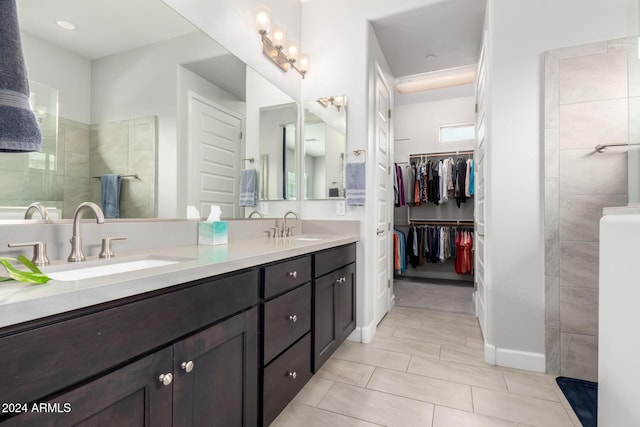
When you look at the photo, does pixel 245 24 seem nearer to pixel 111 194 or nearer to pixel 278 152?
pixel 278 152

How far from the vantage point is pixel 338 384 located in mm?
1862

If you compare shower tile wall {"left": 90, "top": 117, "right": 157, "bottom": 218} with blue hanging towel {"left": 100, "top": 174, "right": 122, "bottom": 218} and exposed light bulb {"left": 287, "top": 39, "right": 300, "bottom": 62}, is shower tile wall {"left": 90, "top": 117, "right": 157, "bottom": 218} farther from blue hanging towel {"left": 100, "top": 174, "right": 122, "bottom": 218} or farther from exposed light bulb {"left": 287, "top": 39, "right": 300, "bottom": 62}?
exposed light bulb {"left": 287, "top": 39, "right": 300, "bottom": 62}

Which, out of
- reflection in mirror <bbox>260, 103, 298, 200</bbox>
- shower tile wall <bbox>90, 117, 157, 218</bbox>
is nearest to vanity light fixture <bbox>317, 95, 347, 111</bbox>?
reflection in mirror <bbox>260, 103, 298, 200</bbox>

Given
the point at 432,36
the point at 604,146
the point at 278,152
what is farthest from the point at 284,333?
the point at 432,36

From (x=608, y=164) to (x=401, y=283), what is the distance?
313 centimetres

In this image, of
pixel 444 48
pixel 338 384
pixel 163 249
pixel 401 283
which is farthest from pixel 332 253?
pixel 401 283

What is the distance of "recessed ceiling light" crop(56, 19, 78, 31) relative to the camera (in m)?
1.11

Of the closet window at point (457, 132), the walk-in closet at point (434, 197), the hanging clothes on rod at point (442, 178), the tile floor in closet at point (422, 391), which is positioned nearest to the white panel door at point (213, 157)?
the tile floor in closet at point (422, 391)

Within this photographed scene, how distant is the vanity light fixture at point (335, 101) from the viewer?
8.54ft

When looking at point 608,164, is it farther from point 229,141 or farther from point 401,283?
point 401,283

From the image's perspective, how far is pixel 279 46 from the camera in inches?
95.0

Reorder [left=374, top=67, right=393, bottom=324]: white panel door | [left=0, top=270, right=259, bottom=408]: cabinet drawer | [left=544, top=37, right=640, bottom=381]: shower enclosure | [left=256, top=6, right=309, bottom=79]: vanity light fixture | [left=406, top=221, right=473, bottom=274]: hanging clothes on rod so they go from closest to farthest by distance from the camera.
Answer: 1. [left=0, top=270, right=259, bottom=408]: cabinet drawer
2. [left=544, top=37, right=640, bottom=381]: shower enclosure
3. [left=256, top=6, right=309, bottom=79]: vanity light fixture
4. [left=374, top=67, right=393, bottom=324]: white panel door
5. [left=406, top=221, right=473, bottom=274]: hanging clothes on rod

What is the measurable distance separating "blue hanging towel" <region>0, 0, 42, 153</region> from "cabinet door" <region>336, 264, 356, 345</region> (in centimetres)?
168

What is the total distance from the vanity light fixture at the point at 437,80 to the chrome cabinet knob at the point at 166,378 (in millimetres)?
3945
